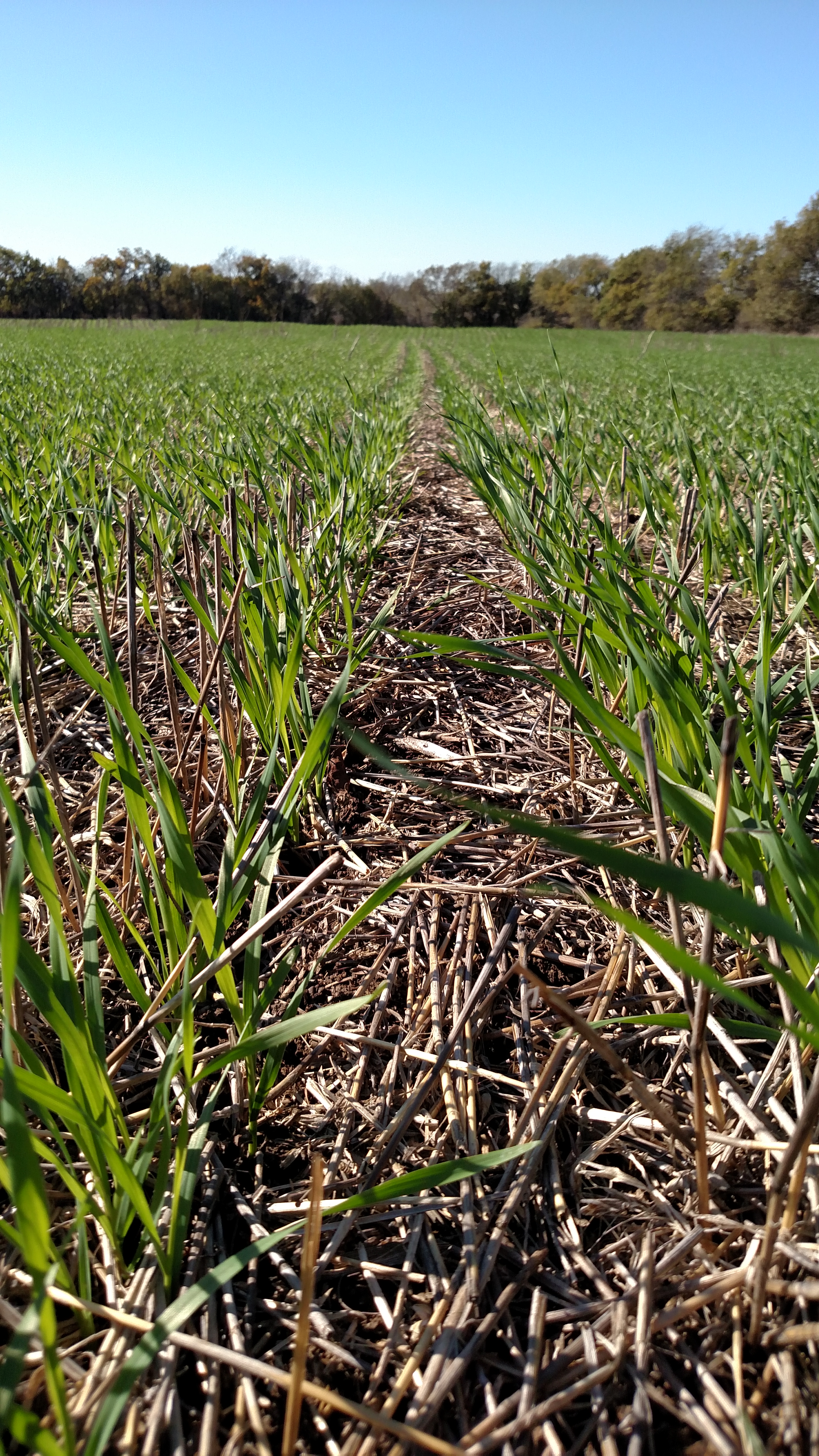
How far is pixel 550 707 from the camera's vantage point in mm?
1617

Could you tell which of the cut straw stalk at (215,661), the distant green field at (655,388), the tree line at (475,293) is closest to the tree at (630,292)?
the tree line at (475,293)

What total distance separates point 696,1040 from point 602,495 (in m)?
1.92

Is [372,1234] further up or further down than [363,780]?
Answer: further down

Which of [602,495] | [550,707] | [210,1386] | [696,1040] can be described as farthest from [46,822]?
[602,495]

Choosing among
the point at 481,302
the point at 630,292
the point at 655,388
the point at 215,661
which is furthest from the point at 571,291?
the point at 215,661

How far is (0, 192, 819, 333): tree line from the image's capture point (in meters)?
43.6

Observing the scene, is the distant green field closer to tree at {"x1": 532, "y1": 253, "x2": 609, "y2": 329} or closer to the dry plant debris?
the dry plant debris

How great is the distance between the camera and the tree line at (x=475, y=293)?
43.6 metres

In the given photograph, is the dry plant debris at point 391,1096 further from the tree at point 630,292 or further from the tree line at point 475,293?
the tree at point 630,292

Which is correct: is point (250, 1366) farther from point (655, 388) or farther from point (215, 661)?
point (655, 388)

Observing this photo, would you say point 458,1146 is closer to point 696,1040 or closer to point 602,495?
point 696,1040

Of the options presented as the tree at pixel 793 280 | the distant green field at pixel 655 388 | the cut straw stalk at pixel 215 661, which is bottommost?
the cut straw stalk at pixel 215 661

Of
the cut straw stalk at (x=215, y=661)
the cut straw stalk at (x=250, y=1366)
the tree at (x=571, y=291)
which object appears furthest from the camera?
the tree at (x=571, y=291)

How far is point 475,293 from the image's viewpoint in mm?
49656
